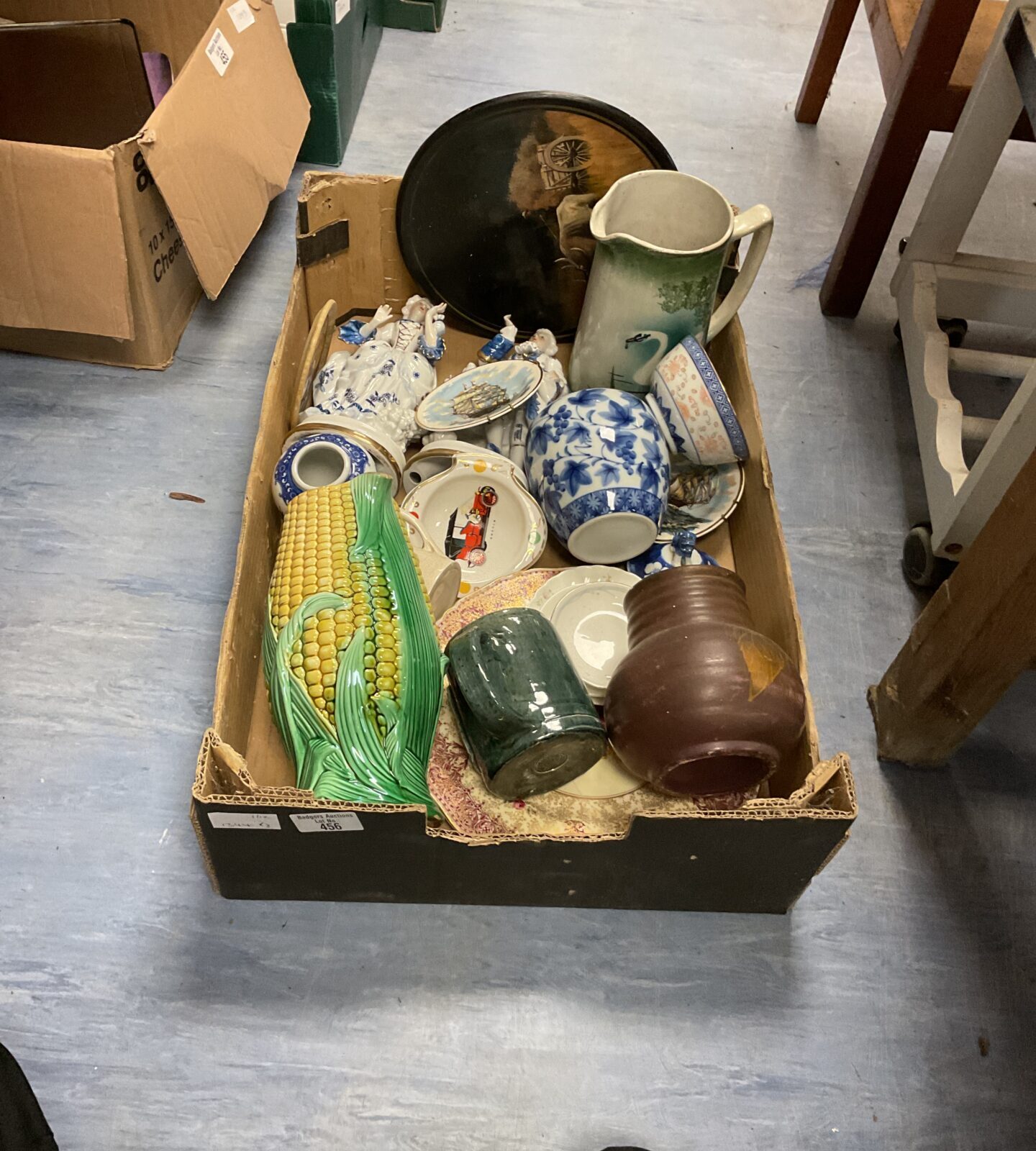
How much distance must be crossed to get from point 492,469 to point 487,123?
398mm

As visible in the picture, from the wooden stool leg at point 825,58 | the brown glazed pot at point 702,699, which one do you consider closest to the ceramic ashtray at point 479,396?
the brown glazed pot at point 702,699

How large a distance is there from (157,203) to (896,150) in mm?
939

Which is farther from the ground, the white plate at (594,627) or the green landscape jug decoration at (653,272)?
the green landscape jug decoration at (653,272)

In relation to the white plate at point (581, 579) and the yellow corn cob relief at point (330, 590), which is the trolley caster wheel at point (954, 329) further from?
the yellow corn cob relief at point (330, 590)

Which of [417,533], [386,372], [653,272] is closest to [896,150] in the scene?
[653,272]

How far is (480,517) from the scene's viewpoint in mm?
1054

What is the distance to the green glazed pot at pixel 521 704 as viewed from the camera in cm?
76

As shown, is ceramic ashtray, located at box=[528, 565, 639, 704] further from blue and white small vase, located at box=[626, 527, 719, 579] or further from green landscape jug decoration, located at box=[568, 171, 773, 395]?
green landscape jug decoration, located at box=[568, 171, 773, 395]

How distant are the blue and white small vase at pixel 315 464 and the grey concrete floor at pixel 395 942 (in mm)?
169

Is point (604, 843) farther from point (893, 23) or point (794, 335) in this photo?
point (893, 23)

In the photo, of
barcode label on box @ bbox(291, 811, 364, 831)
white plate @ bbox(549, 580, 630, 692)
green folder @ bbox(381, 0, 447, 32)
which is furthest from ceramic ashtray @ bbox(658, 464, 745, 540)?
green folder @ bbox(381, 0, 447, 32)

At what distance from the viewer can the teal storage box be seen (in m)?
1.44

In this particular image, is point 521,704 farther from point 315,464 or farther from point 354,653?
point 315,464

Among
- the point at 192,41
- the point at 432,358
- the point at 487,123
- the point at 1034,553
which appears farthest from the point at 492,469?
the point at 192,41
